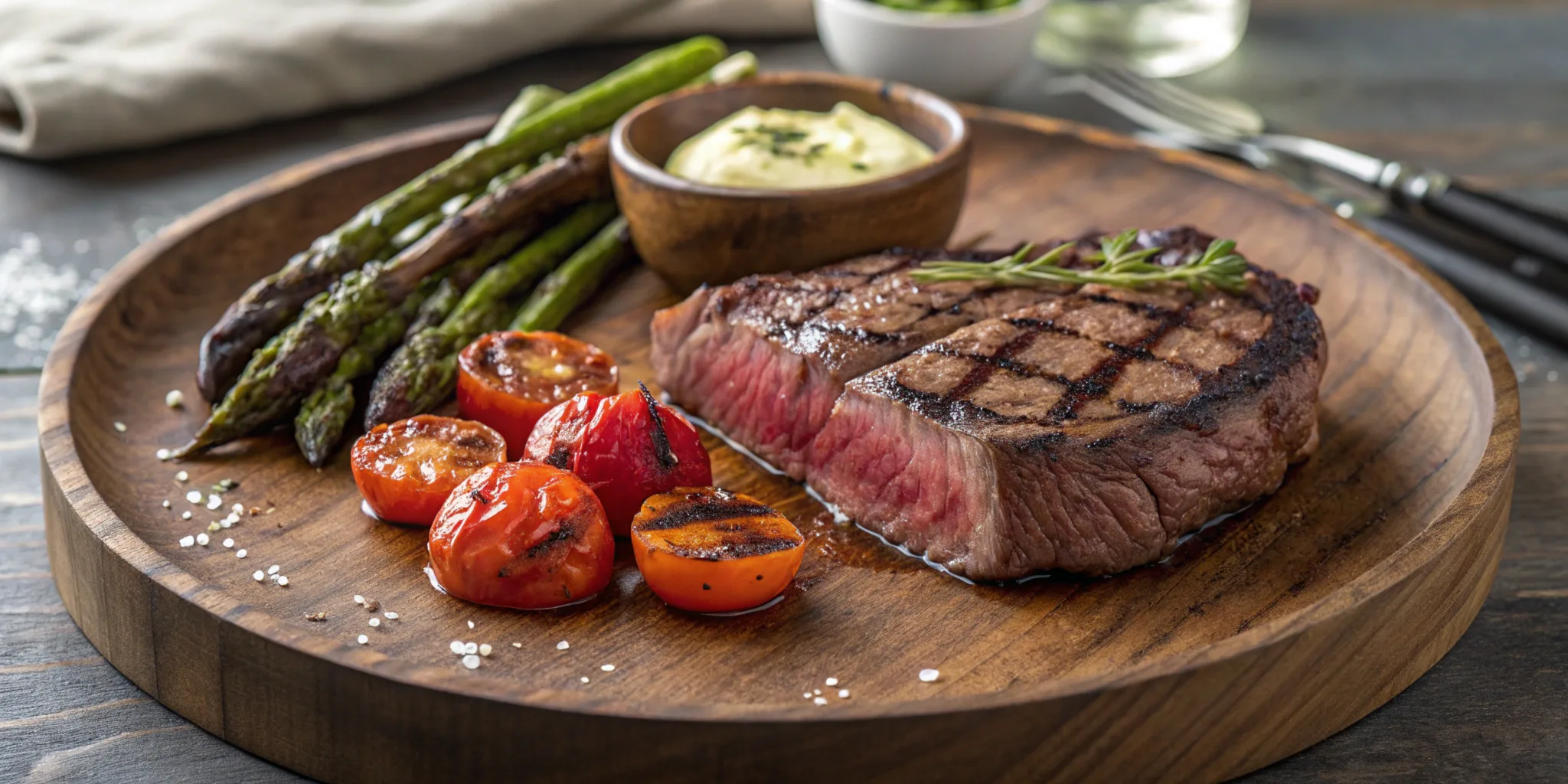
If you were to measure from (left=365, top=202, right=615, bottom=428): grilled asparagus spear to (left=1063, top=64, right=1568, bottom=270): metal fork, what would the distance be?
8.98 feet

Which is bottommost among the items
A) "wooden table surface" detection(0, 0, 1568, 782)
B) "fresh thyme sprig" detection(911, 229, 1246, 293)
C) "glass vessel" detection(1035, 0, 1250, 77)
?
"wooden table surface" detection(0, 0, 1568, 782)

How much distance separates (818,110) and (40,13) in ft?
13.6

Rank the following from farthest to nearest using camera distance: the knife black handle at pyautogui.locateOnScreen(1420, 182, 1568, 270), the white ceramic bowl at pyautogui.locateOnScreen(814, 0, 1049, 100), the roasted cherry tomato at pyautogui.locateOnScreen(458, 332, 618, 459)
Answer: the white ceramic bowl at pyautogui.locateOnScreen(814, 0, 1049, 100)
the knife black handle at pyautogui.locateOnScreen(1420, 182, 1568, 270)
the roasted cherry tomato at pyautogui.locateOnScreen(458, 332, 618, 459)

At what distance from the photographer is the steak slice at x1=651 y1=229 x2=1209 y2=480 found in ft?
13.0

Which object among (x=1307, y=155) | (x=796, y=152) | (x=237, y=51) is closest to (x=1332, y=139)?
(x=1307, y=155)

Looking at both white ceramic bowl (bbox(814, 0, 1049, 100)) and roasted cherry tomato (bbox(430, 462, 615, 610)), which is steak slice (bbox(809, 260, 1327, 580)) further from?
white ceramic bowl (bbox(814, 0, 1049, 100))

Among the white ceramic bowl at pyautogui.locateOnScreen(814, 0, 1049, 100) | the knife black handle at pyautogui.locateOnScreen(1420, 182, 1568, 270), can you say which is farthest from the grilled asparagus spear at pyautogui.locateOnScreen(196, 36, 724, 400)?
the knife black handle at pyautogui.locateOnScreen(1420, 182, 1568, 270)

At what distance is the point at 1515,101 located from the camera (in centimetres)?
727

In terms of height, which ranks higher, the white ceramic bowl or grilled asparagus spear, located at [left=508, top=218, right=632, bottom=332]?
the white ceramic bowl

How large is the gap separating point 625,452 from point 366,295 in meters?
1.29

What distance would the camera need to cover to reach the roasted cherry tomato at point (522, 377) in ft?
13.4

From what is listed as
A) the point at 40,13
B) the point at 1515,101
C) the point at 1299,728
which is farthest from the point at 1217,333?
the point at 40,13

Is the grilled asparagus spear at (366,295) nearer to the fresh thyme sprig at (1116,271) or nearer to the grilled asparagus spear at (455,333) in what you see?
the grilled asparagus spear at (455,333)

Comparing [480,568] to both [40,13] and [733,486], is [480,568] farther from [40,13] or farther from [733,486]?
[40,13]
